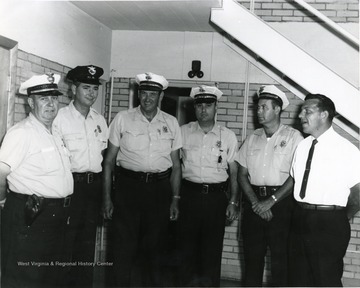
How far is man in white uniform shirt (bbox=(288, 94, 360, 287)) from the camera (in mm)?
3105

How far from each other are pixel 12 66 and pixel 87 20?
4.69ft

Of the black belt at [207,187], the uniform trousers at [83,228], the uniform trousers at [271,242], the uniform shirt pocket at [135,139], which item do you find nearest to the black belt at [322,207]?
the uniform trousers at [271,242]

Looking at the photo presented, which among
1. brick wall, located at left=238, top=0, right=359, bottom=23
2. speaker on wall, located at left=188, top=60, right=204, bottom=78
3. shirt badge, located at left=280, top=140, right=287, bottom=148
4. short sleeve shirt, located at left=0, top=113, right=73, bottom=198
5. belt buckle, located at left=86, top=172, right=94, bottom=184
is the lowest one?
belt buckle, located at left=86, top=172, right=94, bottom=184

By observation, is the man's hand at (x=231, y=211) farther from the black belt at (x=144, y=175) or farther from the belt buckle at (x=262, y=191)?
the black belt at (x=144, y=175)

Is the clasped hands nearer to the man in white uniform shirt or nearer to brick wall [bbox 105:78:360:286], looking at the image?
the man in white uniform shirt

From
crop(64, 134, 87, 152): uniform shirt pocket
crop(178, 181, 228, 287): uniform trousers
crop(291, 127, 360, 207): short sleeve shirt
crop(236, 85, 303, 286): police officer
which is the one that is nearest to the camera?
crop(291, 127, 360, 207): short sleeve shirt

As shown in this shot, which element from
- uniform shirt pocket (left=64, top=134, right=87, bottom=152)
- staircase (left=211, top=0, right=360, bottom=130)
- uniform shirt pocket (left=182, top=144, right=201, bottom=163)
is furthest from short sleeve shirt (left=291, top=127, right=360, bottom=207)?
uniform shirt pocket (left=64, top=134, right=87, bottom=152)

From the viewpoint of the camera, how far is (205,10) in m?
4.29

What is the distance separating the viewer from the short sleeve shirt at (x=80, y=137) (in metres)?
3.58

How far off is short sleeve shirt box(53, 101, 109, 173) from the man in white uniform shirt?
177 cm

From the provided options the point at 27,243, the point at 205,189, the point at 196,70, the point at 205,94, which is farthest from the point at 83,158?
the point at 196,70

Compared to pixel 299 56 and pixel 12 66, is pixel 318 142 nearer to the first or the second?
pixel 299 56

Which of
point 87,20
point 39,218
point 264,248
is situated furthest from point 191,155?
point 87,20

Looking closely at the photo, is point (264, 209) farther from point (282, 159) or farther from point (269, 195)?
point (282, 159)
